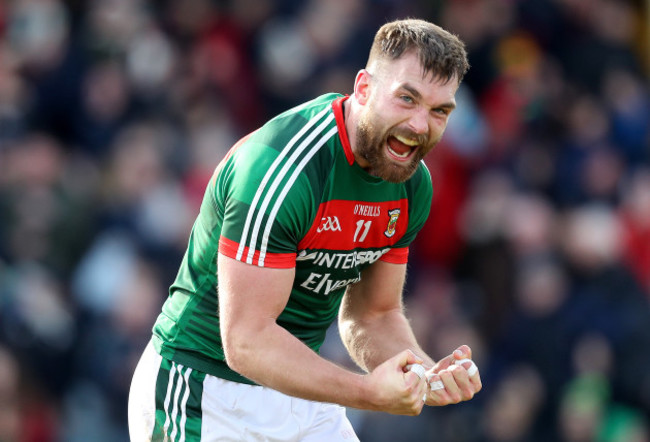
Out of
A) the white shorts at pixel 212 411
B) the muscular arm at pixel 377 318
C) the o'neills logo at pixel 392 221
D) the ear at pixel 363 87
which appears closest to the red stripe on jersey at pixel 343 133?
the ear at pixel 363 87

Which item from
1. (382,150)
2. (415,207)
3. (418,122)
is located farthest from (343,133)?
(415,207)

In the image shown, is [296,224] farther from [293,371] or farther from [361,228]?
[293,371]

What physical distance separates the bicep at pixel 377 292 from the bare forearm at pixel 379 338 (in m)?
0.03

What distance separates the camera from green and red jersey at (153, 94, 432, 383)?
4430mm

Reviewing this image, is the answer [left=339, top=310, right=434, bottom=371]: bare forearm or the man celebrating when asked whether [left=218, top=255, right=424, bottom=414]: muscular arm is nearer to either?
the man celebrating

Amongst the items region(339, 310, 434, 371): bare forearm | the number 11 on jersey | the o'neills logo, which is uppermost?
the o'neills logo

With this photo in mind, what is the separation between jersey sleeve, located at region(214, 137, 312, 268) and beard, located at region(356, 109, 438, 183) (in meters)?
0.33

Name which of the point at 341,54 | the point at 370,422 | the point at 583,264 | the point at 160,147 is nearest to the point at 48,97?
the point at 160,147

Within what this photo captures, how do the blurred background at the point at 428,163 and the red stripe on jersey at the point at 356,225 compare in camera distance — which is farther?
the blurred background at the point at 428,163

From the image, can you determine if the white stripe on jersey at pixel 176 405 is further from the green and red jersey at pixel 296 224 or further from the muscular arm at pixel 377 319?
the muscular arm at pixel 377 319

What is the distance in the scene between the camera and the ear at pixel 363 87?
4.65 metres

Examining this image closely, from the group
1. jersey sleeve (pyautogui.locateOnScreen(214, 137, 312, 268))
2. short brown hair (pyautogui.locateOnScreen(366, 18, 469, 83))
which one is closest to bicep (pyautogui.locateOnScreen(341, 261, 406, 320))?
jersey sleeve (pyautogui.locateOnScreen(214, 137, 312, 268))

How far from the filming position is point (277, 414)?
497 centimetres

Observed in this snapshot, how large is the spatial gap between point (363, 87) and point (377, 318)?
4.12 feet
